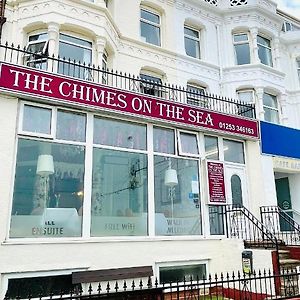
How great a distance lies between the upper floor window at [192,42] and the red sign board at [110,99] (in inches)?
222

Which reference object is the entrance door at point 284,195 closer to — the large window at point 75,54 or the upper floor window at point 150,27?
the upper floor window at point 150,27

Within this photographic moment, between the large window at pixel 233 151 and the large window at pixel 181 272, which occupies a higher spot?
the large window at pixel 233 151

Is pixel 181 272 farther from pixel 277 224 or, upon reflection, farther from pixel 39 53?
pixel 39 53

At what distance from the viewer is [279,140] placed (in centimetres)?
1261

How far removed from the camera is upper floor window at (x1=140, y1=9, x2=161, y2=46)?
45.8ft

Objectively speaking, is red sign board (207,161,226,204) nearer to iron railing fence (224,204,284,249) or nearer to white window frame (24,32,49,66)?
iron railing fence (224,204,284,249)

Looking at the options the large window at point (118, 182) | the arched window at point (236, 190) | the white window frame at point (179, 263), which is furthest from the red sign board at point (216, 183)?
the large window at point (118, 182)

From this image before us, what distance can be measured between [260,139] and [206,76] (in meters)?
4.55

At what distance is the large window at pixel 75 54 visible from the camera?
422 inches

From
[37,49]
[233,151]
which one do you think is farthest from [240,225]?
[37,49]

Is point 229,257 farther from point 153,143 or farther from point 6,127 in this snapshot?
point 6,127

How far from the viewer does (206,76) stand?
1459cm

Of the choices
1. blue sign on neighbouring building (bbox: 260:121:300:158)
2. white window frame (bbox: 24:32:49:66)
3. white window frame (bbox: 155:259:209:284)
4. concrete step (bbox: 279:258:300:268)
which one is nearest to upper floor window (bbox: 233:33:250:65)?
blue sign on neighbouring building (bbox: 260:121:300:158)

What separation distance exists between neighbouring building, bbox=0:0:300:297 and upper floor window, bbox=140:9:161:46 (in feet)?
0.18
